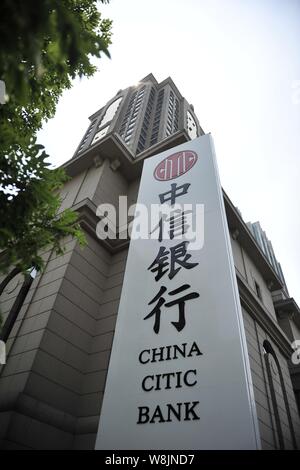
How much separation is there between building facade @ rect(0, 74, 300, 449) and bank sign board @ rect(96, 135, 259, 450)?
85.5 inches

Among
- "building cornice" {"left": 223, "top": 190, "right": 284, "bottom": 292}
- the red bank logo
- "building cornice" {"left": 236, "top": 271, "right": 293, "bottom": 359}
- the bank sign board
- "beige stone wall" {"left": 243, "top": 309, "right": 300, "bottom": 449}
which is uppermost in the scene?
"building cornice" {"left": 223, "top": 190, "right": 284, "bottom": 292}

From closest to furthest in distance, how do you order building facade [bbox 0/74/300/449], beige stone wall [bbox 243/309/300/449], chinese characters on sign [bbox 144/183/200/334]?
chinese characters on sign [bbox 144/183/200/334], building facade [bbox 0/74/300/449], beige stone wall [bbox 243/309/300/449]

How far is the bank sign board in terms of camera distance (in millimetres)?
3066

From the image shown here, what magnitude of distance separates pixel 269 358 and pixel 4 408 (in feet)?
33.7

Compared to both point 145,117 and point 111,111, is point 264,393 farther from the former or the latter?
point 111,111

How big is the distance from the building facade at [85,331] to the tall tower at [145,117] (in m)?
13.3

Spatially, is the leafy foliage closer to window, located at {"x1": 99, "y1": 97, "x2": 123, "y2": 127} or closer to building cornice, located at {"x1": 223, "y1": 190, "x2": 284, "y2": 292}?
building cornice, located at {"x1": 223, "y1": 190, "x2": 284, "y2": 292}

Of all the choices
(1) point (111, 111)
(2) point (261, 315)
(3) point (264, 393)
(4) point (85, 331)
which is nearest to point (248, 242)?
(2) point (261, 315)

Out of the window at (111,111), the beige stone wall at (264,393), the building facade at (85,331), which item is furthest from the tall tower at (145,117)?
the beige stone wall at (264,393)

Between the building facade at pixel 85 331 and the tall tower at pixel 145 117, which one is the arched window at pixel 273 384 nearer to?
the building facade at pixel 85 331

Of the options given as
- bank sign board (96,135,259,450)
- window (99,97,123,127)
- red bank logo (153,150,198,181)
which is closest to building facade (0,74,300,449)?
bank sign board (96,135,259,450)

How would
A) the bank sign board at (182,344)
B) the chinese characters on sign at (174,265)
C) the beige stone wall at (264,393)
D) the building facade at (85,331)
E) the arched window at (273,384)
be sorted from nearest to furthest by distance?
the bank sign board at (182,344) → the chinese characters on sign at (174,265) → the building facade at (85,331) → the beige stone wall at (264,393) → the arched window at (273,384)

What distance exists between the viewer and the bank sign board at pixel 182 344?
3.07m

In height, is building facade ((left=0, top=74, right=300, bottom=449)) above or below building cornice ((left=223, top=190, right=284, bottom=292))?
below
